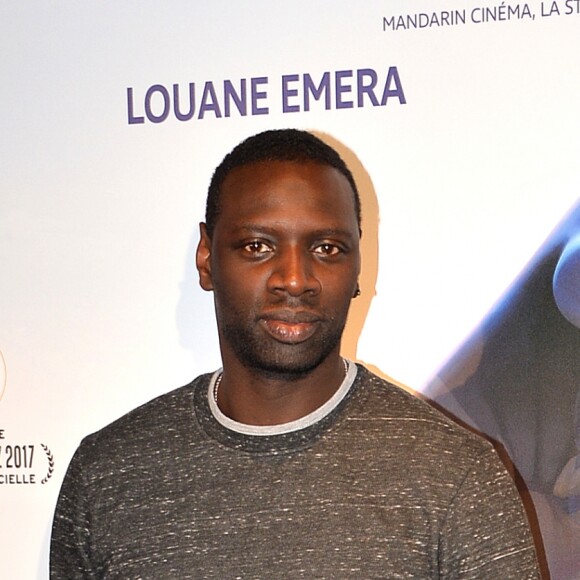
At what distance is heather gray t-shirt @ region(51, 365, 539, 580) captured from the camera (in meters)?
1.19

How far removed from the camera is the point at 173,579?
4.04ft

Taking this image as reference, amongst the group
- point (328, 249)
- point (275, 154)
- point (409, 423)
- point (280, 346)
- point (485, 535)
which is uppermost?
point (275, 154)

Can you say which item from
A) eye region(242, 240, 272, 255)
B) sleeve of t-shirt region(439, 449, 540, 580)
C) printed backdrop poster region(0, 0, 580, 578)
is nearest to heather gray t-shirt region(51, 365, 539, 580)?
sleeve of t-shirt region(439, 449, 540, 580)

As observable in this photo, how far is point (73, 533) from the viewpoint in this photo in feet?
4.39

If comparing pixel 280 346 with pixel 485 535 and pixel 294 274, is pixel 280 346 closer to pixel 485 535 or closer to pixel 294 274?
pixel 294 274

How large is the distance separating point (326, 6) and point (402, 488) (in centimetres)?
91

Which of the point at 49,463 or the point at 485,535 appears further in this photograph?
the point at 49,463

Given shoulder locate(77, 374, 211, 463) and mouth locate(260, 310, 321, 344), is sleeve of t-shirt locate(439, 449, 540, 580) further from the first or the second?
shoulder locate(77, 374, 211, 463)

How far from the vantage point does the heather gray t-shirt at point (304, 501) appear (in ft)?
3.89

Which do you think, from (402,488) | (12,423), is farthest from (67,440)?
(402,488)

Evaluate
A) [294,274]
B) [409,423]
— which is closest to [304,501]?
[409,423]

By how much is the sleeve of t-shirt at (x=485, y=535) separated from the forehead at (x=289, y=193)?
37 cm

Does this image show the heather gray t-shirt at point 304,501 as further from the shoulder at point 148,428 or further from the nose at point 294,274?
the nose at point 294,274

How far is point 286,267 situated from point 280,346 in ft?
0.33
